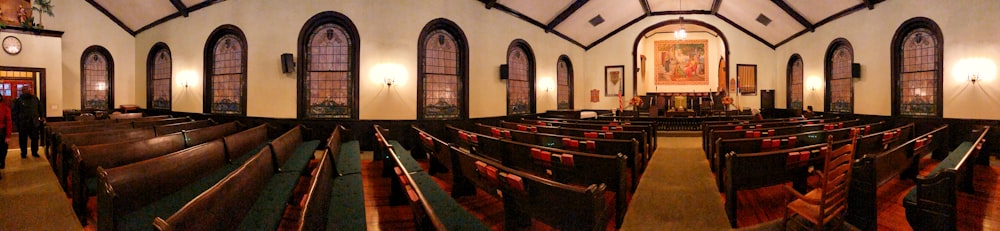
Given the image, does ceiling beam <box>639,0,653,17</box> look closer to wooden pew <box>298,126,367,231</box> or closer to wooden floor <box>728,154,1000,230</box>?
wooden floor <box>728,154,1000,230</box>

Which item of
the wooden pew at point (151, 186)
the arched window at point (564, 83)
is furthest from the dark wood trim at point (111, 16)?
the arched window at point (564, 83)

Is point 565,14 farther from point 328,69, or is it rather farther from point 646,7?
point 328,69

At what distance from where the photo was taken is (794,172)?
12.0 ft

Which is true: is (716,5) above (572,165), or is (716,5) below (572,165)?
above

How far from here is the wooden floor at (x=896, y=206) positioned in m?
3.35

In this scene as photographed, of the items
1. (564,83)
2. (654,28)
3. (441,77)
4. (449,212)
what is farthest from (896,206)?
(654,28)

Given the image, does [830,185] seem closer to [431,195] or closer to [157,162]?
[431,195]

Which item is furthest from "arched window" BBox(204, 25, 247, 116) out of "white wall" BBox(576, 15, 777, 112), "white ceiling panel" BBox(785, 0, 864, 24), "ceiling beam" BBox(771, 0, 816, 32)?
"white ceiling panel" BBox(785, 0, 864, 24)

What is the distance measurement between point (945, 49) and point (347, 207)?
1171cm

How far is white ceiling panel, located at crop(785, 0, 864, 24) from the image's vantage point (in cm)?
989

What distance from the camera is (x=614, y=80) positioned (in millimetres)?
14539

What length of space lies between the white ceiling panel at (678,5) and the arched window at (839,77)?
12.1 feet

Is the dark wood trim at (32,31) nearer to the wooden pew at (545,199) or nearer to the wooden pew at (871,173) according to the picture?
the wooden pew at (545,199)

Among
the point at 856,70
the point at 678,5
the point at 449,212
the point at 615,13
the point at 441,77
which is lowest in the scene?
the point at 449,212
